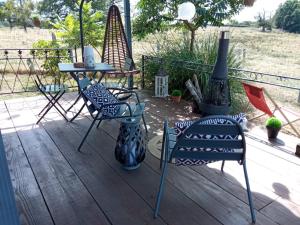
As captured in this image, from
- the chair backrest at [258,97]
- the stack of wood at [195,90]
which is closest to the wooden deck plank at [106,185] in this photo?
the stack of wood at [195,90]

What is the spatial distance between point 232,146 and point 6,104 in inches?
162

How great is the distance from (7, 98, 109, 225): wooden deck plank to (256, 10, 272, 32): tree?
4.10m

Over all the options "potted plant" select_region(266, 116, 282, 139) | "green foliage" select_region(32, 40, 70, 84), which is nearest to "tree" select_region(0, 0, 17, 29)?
"green foliage" select_region(32, 40, 70, 84)

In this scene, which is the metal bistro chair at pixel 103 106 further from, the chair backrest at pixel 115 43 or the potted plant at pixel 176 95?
the chair backrest at pixel 115 43

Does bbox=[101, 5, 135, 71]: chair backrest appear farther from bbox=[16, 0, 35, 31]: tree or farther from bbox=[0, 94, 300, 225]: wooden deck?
bbox=[16, 0, 35, 31]: tree

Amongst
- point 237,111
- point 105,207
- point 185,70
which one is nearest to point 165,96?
point 185,70

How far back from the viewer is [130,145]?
2.35 m

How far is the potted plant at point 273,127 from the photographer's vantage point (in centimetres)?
307

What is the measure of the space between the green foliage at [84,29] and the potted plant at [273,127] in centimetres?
582

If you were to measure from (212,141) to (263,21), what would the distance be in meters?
3.95

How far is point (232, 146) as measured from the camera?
170cm

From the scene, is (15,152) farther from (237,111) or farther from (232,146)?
(237,111)

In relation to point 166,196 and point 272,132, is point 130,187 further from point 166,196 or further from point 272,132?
point 272,132

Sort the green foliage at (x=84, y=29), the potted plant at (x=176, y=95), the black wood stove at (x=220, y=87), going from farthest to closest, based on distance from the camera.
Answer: the green foliage at (x=84, y=29)
the potted plant at (x=176, y=95)
the black wood stove at (x=220, y=87)
